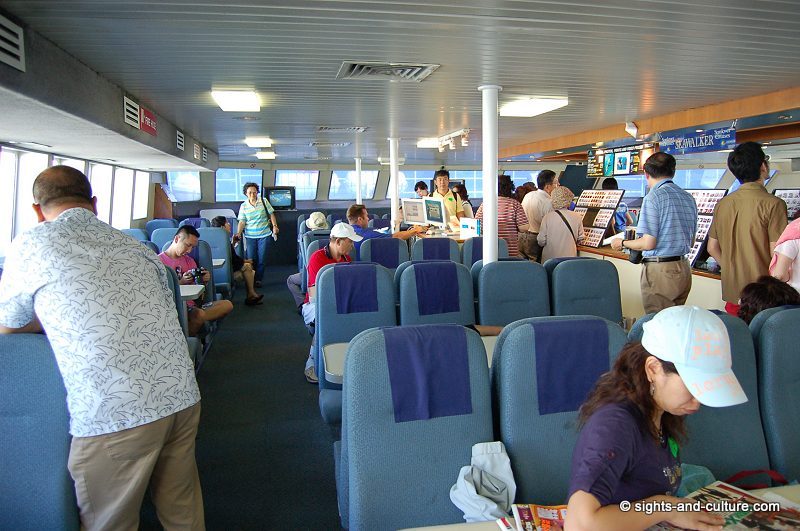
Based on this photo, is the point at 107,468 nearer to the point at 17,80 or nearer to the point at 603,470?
the point at 603,470

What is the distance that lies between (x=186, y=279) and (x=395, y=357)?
3.93m

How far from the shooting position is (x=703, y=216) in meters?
6.00

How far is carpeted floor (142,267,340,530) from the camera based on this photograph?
311 centimetres

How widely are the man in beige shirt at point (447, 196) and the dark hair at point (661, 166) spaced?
4.83 metres

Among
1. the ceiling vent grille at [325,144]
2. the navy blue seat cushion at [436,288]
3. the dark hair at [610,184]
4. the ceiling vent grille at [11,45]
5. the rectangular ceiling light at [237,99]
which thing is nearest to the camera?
the ceiling vent grille at [11,45]

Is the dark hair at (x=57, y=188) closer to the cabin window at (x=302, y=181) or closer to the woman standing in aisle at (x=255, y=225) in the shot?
the woman standing in aisle at (x=255, y=225)

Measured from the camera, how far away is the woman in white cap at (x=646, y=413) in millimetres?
1484

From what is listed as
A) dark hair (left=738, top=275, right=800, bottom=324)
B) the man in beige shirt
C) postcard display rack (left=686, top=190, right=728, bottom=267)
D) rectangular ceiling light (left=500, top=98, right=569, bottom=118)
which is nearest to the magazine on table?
dark hair (left=738, top=275, right=800, bottom=324)

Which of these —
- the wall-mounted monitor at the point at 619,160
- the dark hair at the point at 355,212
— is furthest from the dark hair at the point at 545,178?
the wall-mounted monitor at the point at 619,160

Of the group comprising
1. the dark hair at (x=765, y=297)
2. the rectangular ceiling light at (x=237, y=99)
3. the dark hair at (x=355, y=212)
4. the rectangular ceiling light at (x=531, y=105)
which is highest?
the rectangular ceiling light at (x=531, y=105)

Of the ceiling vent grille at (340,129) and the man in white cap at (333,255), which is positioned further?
the ceiling vent grille at (340,129)

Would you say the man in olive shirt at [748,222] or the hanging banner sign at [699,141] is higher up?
the hanging banner sign at [699,141]

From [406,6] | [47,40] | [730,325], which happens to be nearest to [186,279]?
[47,40]

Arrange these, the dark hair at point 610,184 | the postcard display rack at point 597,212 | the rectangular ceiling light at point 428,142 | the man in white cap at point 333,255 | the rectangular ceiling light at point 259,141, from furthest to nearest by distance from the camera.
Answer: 1. the rectangular ceiling light at point 428,142
2. the rectangular ceiling light at point 259,141
3. the dark hair at point 610,184
4. the postcard display rack at point 597,212
5. the man in white cap at point 333,255
